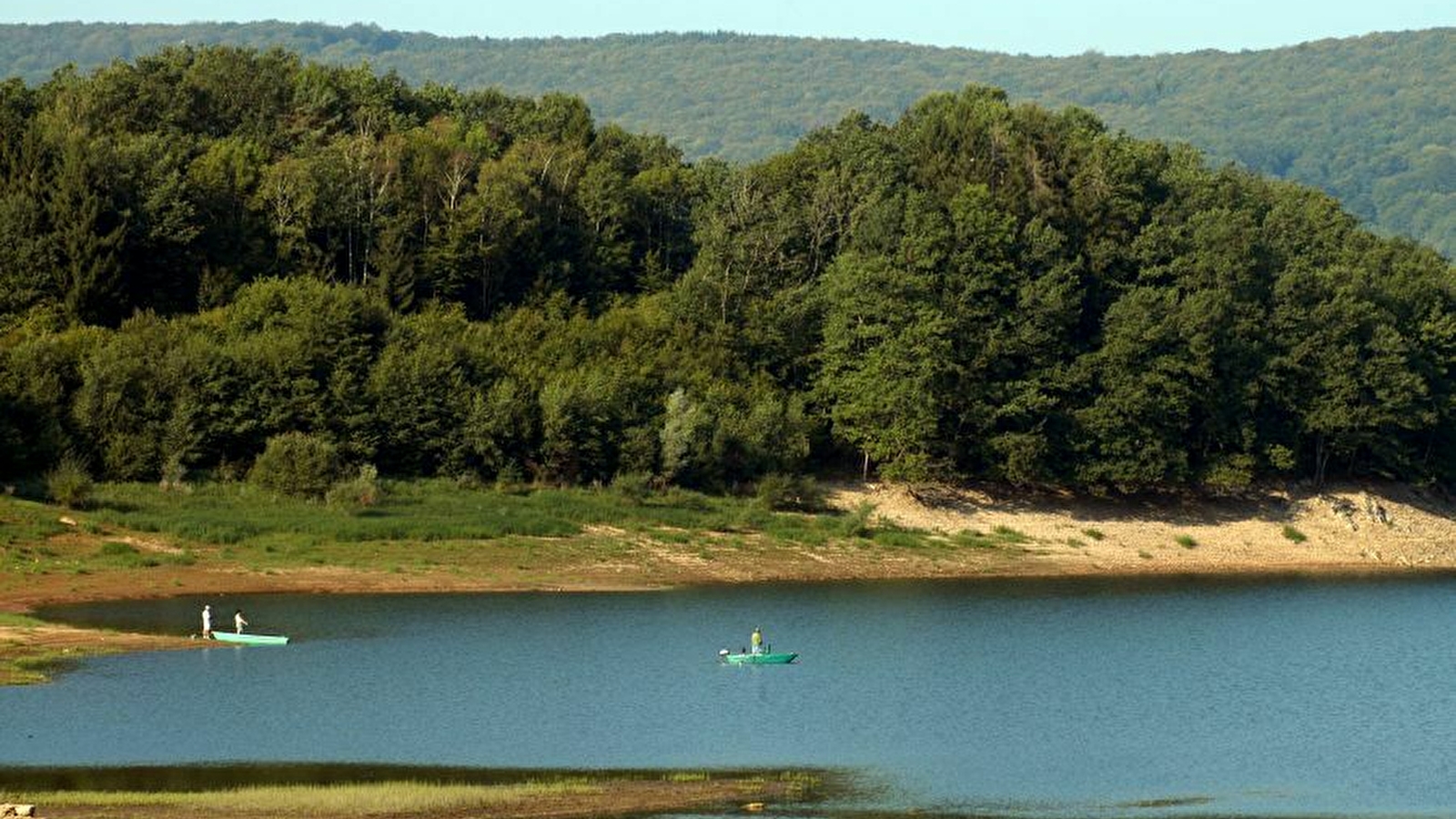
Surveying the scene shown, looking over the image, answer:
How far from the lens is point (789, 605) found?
74.5 m

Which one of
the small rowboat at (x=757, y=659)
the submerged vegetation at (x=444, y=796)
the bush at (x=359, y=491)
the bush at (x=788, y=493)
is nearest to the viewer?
the submerged vegetation at (x=444, y=796)

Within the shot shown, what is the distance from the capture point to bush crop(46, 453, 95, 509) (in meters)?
74.4

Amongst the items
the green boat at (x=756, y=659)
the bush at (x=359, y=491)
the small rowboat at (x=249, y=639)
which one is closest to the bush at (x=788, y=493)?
the bush at (x=359, y=491)

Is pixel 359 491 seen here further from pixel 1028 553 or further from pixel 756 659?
pixel 1028 553

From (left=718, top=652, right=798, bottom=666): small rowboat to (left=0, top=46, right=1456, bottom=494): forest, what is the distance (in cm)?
2550

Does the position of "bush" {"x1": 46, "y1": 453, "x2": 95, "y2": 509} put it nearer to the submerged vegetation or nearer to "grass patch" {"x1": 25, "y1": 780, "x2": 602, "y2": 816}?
the submerged vegetation

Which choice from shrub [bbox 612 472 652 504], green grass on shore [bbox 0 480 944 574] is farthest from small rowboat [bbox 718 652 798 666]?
shrub [bbox 612 472 652 504]

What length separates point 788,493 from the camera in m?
90.6

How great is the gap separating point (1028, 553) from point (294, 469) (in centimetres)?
2986

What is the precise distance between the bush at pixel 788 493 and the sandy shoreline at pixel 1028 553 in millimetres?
1418

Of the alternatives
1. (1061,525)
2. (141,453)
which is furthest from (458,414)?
(1061,525)

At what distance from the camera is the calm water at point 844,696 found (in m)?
46.5

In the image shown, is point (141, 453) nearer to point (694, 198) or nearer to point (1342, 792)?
point (694, 198)

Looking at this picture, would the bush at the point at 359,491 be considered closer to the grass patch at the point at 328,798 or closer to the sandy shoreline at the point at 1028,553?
the sandy shoreline at the point at 1028,553
